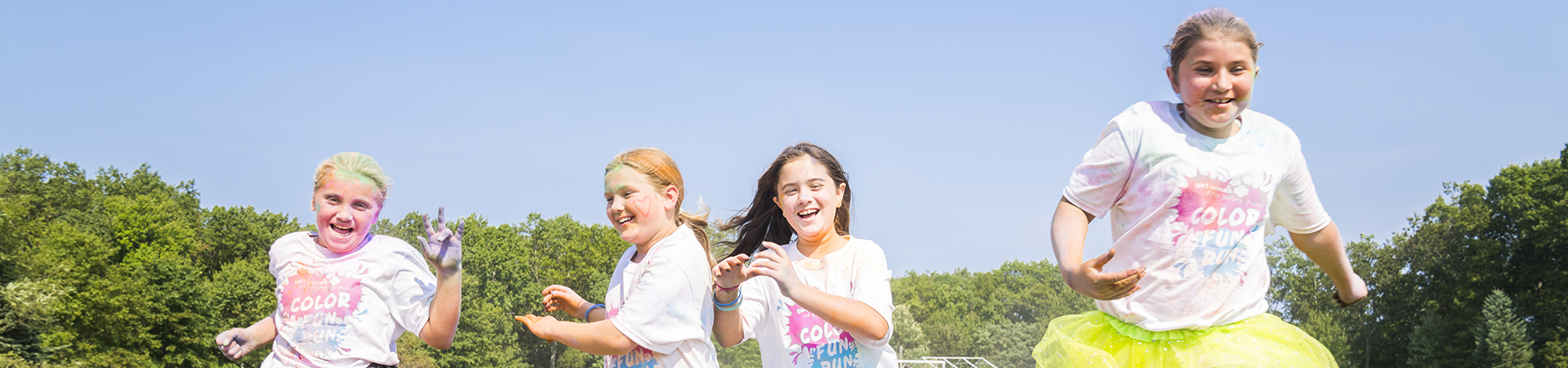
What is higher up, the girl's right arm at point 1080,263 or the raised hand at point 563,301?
the raised hand at point 563,301

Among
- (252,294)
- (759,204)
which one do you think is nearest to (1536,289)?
(759,204)

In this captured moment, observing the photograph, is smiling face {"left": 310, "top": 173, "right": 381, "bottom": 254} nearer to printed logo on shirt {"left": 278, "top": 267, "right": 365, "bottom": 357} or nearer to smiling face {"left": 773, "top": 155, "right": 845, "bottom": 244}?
printed logo on shirt {"left": 278, "top": 267, "right": 365, "bottom": 357}

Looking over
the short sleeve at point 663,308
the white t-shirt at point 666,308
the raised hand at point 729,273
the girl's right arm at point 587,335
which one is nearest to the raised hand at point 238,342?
the girl's right arm at point 587,335

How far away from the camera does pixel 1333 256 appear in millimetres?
3973

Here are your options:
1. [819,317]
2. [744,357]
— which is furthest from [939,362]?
[819,317]

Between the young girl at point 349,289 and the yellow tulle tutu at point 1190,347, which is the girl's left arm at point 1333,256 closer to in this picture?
the yellow tulle tutu at point 1190,347

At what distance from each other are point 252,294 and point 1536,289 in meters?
43.6

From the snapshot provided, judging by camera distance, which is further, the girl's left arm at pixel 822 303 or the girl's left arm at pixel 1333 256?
the girl's left arm at pixel 822 303

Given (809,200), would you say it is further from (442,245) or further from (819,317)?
(442,245)

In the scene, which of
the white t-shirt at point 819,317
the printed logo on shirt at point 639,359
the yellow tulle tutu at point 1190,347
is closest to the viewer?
the yellow tulle tutu at point 1190,347

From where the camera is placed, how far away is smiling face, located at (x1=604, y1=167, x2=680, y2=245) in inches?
192

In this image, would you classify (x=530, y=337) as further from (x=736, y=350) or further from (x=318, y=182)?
(x=318, y=182)

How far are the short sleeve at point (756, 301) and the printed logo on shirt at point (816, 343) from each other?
0.21m

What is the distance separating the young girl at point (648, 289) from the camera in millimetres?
4457
